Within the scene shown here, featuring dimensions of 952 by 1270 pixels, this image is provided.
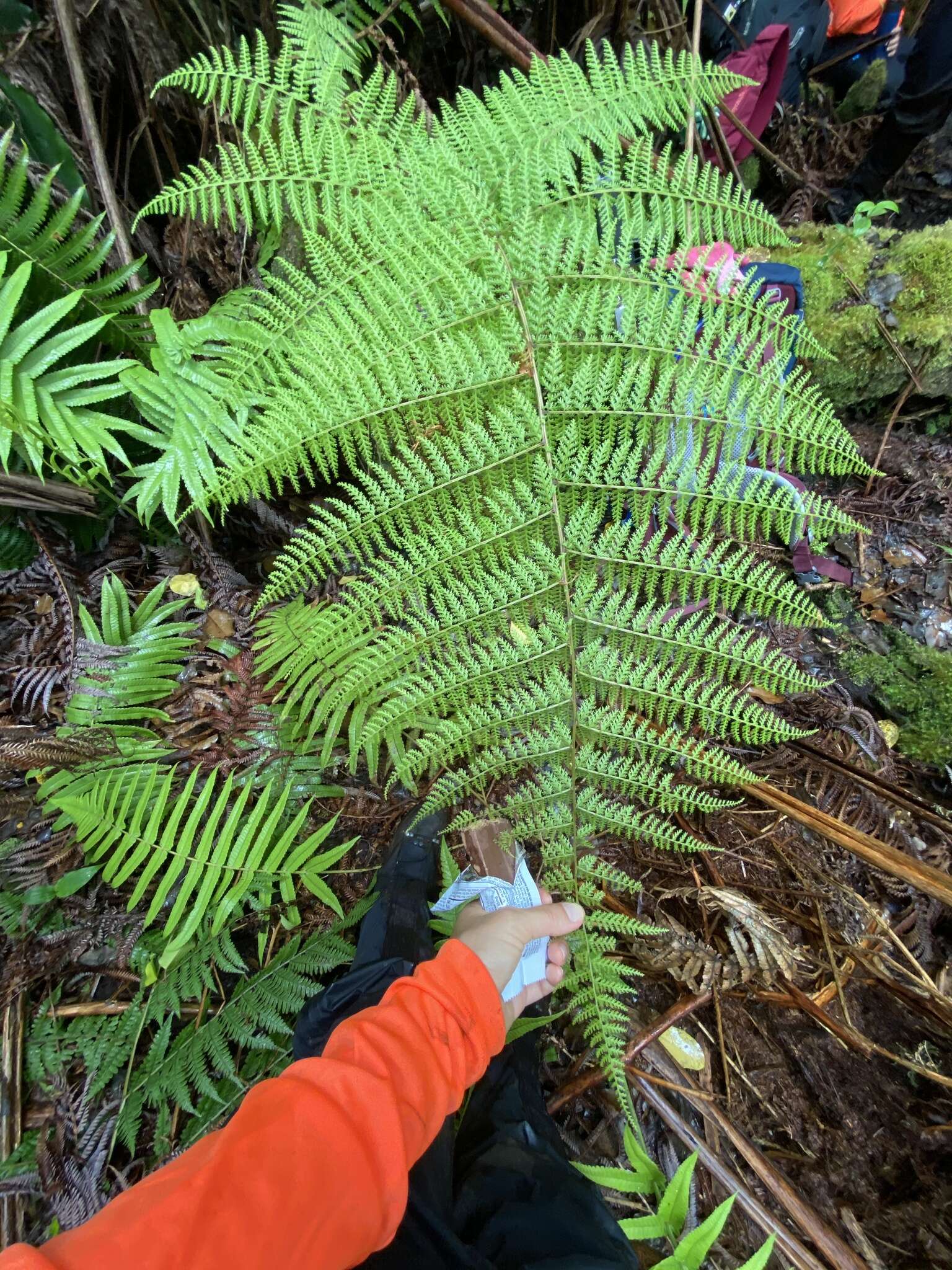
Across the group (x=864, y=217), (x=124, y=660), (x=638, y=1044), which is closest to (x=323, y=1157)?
(x=638, y=1044)

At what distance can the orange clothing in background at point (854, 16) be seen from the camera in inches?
159

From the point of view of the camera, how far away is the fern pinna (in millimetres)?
1369

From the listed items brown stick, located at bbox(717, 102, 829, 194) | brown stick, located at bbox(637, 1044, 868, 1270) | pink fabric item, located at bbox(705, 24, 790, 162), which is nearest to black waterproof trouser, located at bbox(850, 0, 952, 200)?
brown stick, located at bbox(717, 102, 829, 194)

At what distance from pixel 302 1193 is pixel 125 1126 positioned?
1.00m

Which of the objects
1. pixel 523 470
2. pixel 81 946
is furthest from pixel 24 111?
pixel 81 946

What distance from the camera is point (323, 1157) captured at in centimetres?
101

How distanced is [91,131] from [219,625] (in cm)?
177

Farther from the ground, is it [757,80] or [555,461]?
[757,80]

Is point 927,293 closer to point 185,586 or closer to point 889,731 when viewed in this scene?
point 889,731

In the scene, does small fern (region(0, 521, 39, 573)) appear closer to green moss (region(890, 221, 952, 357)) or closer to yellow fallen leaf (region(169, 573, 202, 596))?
yellow fallen leaf (region(169, 573, 202, 596))

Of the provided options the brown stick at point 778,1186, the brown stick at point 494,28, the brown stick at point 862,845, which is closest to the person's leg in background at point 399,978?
the brown stick at point 778,1186

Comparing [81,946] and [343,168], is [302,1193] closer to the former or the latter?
[81,946]

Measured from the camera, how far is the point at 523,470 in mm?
1437

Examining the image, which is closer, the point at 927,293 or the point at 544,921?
the point at 544,921
